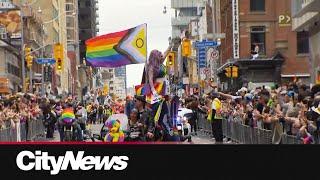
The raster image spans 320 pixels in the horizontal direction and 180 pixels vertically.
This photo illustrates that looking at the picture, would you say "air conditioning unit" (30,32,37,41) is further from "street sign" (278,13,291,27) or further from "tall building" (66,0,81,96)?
"tall building" (66,0,81,96)

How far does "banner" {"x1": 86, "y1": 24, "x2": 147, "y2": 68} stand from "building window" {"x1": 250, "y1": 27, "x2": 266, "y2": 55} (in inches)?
1848

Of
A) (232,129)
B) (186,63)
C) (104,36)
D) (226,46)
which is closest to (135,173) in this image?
(104,36)

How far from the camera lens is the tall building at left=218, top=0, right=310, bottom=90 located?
60031mm

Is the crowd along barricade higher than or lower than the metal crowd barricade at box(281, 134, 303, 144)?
lower

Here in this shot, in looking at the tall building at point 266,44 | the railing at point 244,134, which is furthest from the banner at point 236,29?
the railing at point 244,134

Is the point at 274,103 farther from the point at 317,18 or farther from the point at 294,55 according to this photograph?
→ the point at 294,55

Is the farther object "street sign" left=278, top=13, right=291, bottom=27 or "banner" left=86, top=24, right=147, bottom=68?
"street sign" left=278, top=13, right=291, bottom=27

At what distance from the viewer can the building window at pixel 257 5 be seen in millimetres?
60812

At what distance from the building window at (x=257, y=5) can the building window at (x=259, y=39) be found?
149 centimetres

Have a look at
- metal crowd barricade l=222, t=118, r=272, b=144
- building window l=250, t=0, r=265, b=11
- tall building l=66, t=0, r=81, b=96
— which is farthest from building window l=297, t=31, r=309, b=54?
tall building l=66, t=0, r=81, b=96

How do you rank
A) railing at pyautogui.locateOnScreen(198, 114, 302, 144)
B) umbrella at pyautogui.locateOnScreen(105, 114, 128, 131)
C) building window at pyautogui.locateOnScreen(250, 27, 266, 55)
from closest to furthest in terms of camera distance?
umbrella at pyautogui.locateOnScreen(105, 114, 128, 131) < railing at pyautogui.locateOnScreen(198, 114, 302, 144) < building window at pyautogui.locateOnScreen(250, 27, 266, 55)

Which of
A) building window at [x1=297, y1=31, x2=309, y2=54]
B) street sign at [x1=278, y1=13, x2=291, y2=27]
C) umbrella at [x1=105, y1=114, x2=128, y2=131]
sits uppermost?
street sign at [x1=278, y1=13, x2=291, y2=27]

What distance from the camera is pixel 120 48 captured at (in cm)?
1395

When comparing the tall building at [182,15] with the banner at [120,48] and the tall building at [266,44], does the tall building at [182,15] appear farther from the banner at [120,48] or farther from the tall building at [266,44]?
the banner at [120,48]
